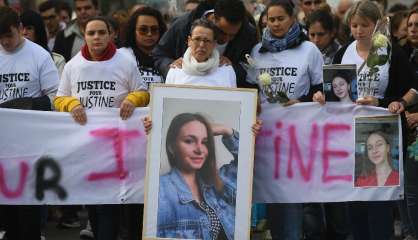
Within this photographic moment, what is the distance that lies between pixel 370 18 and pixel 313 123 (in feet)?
Answer: 2.84

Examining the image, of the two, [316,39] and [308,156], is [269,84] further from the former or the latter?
[316,39]

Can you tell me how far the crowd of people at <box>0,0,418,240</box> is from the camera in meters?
8.23

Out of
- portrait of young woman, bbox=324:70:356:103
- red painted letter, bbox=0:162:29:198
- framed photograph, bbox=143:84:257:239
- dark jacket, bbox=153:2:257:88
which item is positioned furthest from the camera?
dark jacket, bbox=153:2:257:88

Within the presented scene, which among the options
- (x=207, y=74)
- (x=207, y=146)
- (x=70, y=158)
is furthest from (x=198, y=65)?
(x=70, y=158)

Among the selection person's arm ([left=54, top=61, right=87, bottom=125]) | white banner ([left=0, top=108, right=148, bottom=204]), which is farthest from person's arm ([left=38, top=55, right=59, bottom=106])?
white banner ([left=0, top=108, right=148, bottom=204])

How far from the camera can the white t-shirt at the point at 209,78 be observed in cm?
816

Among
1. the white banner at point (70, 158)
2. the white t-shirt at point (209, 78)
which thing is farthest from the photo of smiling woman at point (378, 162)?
the white banner at point (70, 158)

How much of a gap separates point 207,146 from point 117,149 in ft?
2.50

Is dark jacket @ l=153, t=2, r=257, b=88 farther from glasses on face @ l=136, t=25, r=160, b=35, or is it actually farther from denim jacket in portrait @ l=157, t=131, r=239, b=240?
denim jacket in portrait @ l=157, t=131, r=239, b=240

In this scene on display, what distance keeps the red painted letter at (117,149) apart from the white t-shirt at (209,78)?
0.53m

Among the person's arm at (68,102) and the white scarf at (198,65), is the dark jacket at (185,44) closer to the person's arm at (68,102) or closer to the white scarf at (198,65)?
the white scarf at (198,65)

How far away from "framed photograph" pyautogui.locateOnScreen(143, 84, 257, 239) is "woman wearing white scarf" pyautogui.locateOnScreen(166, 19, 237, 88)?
0.17 metres

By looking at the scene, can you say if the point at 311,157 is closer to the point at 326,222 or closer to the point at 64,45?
the point at 326,222

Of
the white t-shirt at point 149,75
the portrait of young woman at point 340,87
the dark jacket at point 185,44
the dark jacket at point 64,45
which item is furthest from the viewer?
the dark jacket at point 64,45
